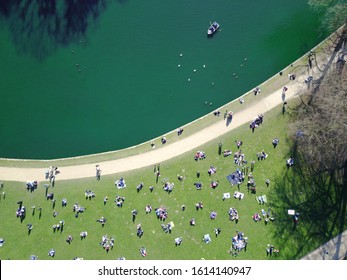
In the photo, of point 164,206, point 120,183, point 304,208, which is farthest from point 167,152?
point 304,208

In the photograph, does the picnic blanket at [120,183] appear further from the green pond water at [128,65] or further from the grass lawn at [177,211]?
the green pond water at [128,65]

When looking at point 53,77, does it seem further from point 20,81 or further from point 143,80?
point 143,80

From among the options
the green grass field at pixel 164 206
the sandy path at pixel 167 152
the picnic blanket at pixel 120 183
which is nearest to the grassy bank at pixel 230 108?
the sandy path at pixel 167 152

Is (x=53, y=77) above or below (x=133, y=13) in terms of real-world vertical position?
below

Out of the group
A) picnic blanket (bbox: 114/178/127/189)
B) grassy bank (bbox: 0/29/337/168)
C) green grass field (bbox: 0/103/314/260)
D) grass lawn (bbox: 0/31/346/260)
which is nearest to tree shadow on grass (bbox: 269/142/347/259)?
grass lawn (bbox: 0/31/346/260)

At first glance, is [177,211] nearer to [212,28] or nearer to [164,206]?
[164,206]

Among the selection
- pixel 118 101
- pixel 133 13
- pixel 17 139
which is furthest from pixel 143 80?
pixel 17 139
